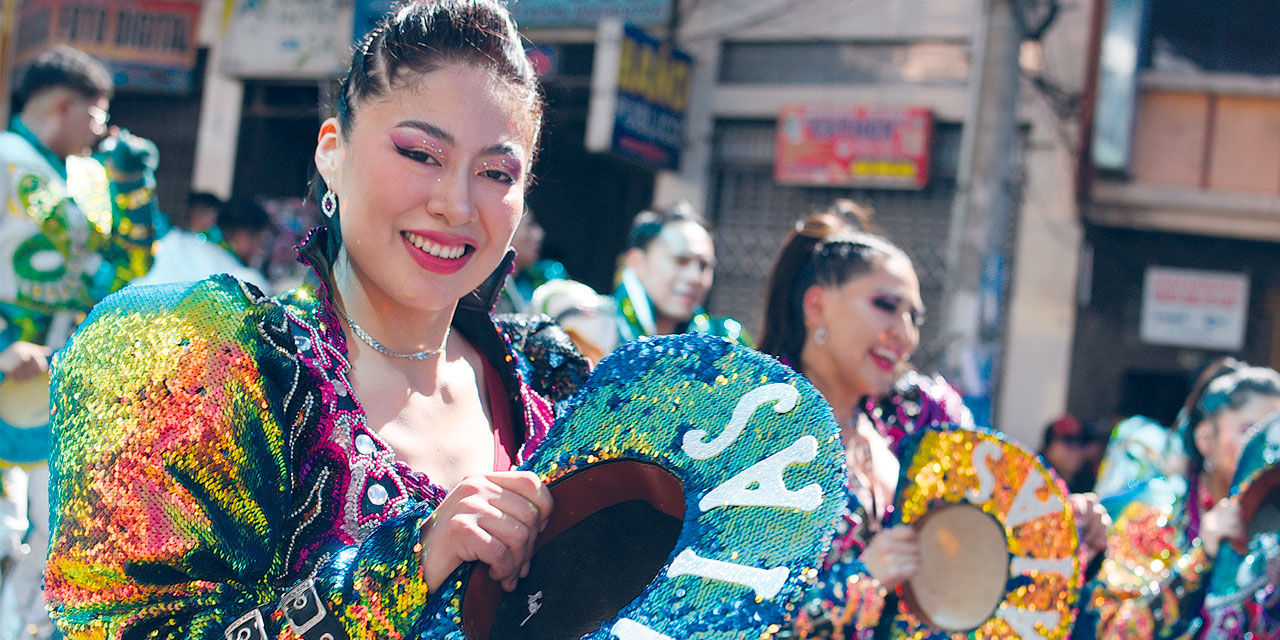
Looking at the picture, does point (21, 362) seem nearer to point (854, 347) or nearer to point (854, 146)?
point (854, 347)

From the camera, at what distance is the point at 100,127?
457 centimetres

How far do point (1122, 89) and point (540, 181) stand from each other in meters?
8.38

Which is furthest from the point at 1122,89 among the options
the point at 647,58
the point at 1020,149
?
the point at 647,58

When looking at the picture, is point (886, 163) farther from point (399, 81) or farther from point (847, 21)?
point (399, 81)

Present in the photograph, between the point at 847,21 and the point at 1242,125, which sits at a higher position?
the point at 847,21

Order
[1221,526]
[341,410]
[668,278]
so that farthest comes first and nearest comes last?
[668,278] → [1221,526] → [341,410]

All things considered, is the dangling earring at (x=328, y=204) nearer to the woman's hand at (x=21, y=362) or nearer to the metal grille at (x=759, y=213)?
the woman's hand at (x=21, y=362)

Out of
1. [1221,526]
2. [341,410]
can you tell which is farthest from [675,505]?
[1221,526]

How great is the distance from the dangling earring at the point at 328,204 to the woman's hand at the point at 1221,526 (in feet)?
9.31

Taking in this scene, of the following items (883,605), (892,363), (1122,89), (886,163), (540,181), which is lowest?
(883,605)

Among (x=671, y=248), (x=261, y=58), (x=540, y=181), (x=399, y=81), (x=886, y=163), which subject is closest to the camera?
(x=399, y=81)

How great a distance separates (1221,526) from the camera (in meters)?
3.41

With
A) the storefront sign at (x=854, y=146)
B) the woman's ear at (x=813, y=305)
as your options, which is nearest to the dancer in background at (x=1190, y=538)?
the woman's ear at (x=813, y=305)

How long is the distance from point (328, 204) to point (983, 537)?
1.74 meters
